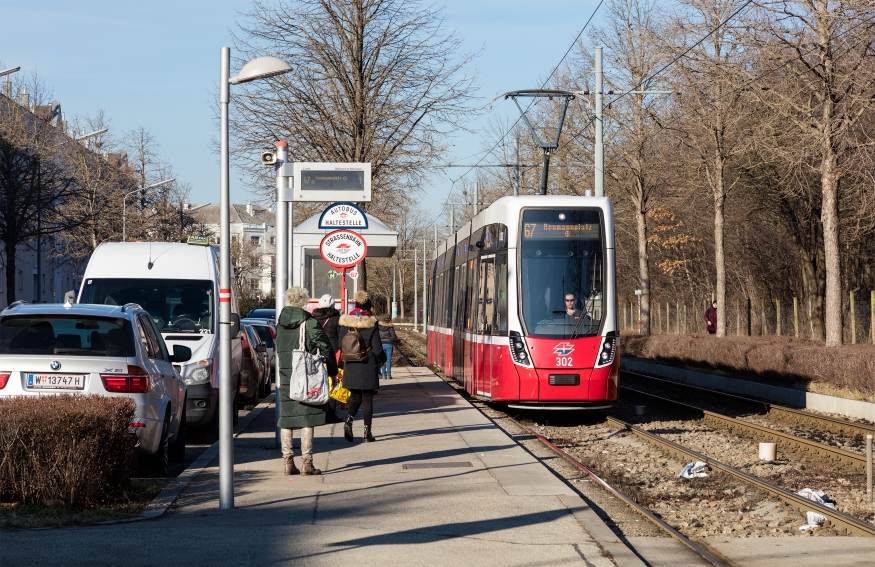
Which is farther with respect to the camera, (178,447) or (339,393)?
(339,393)

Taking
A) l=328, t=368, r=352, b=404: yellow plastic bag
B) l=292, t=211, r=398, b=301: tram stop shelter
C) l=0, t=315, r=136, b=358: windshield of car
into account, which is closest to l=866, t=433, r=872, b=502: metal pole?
l=328, t=368, r=352, b=404: yellow plastic bag

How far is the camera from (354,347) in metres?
14.5

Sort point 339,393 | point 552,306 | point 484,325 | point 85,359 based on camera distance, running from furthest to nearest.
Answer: point 484,325 → point 552,306 → point 339,393 → point 85,359

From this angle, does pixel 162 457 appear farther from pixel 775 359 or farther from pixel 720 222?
pixel 720 222

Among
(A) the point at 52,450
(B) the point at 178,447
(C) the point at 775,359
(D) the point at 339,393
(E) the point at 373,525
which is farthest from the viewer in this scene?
(C) the point at 775,359

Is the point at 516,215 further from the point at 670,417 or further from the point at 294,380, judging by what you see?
the point at 294,380

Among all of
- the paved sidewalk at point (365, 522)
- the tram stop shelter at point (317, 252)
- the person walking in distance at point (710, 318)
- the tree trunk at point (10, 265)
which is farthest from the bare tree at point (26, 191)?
the paved sidewalk at point (365, 522)

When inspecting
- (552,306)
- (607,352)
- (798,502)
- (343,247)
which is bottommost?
(798,502)

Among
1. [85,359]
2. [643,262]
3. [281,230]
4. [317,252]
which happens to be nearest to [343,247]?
[281,230]

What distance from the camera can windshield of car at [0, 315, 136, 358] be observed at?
1038 cm

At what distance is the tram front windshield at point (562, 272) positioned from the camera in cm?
1750

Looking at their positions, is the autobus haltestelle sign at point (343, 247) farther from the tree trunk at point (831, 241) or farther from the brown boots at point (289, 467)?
the tree trunk at point (831, 241)

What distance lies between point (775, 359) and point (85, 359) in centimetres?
1888

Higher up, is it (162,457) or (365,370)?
(365,370)
